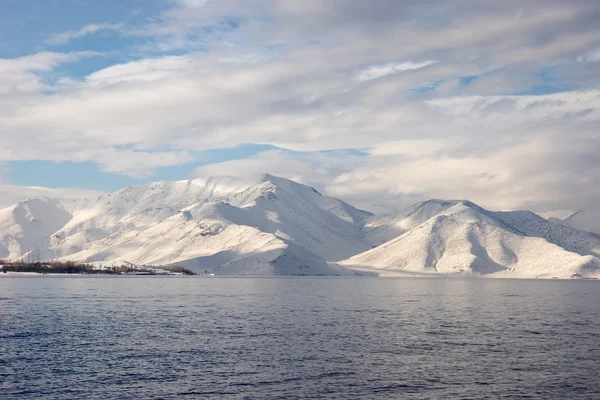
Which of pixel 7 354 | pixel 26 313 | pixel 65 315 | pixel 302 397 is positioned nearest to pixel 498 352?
pixel 302 397

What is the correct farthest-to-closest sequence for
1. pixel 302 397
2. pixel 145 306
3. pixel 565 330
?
pixel 145 306 → pixel 565 330 → pixel 302 397

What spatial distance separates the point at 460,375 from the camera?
7081 centimetres

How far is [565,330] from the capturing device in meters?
111

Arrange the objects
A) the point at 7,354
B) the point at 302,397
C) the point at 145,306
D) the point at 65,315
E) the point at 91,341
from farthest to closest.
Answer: the point at 145,306 → the point at 65,315 → the point at 91,341 → the point at 7,354 → the point at 302,397

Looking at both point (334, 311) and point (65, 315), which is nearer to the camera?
point (65, 315)

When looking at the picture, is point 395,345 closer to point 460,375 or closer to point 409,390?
point 460,375

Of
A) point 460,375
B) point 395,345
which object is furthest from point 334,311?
point 460,375

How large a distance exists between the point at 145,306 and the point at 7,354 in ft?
248

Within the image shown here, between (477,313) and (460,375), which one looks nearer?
(460,375)

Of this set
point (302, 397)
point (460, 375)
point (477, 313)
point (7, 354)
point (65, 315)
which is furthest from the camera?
point (477, 313)

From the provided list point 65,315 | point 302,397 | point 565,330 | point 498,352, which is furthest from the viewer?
point 65,315

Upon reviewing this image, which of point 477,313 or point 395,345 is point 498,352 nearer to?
point 395,345

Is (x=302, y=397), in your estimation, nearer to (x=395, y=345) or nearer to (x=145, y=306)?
(x=395, y=345)

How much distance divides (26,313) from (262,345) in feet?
210
